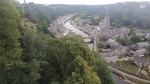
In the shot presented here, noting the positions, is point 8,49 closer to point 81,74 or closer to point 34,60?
point 34,60

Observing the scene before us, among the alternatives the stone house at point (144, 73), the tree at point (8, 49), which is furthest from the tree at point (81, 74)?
the stone house at point (144, 73)

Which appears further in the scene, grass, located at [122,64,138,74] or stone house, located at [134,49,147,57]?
stone house, located at [134,49,147,57]

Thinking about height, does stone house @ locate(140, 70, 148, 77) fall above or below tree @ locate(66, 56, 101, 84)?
below

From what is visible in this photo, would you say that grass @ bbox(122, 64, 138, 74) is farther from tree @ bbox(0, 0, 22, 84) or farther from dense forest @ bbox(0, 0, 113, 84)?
tree @ bbox(0, 0, 22, 84)

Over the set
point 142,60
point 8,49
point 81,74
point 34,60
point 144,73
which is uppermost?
point 8,49

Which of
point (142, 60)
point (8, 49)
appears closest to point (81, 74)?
point (8, 49)

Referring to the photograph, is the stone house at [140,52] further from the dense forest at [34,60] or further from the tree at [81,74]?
the tree at [81,74]

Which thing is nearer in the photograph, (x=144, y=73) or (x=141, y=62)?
(x=144, y=73)

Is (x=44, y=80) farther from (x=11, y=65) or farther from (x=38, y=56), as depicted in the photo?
(x=11, y=65)

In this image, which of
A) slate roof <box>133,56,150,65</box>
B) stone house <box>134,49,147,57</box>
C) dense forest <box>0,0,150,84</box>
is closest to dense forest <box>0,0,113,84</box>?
dense forest <box>0,0,150,84</box>

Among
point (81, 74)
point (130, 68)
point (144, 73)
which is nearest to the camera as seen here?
point (81, 74)

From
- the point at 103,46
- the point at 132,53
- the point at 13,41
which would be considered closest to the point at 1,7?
the point at 13,41

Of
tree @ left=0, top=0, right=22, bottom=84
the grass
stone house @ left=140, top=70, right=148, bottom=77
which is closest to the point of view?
tree @ left=0, top=0, right=22, bottom=84
